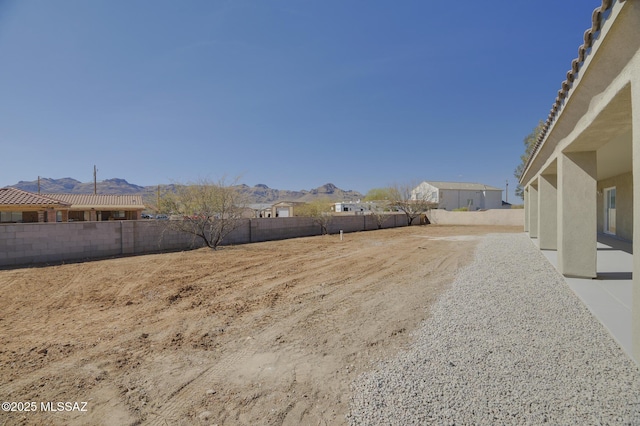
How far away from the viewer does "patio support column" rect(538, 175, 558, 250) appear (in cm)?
1034

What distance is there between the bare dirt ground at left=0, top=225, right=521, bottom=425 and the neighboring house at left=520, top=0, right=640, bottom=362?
8.49ft

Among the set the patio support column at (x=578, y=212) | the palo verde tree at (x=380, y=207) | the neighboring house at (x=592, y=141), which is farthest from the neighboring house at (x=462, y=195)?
the patio support column at (x=578, y=212)

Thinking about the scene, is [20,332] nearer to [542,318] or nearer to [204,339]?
[204,339]

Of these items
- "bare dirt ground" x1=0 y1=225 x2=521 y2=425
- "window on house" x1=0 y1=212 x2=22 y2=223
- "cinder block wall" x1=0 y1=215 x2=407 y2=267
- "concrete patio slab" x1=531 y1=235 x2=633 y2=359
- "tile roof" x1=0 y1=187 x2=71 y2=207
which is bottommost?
"bare dirt ground" x1=0 y1=225 x2=521 y2=425

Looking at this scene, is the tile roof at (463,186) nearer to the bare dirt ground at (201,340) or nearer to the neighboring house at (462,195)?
the neighboring house at (462,195)

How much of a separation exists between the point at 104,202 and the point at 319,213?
84.8 feet

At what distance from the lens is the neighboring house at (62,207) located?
783 inches

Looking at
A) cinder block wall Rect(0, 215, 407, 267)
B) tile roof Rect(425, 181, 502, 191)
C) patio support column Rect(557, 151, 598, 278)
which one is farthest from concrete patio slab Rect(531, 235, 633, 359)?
tile roof Rect(425, 181, 502, 191)

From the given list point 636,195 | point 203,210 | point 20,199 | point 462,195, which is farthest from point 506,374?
point 462,195

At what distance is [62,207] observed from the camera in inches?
899

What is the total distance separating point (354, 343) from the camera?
13.6 ft

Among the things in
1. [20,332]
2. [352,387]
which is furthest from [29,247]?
[352,387]

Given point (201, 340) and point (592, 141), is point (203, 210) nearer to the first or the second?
point (201, 340)

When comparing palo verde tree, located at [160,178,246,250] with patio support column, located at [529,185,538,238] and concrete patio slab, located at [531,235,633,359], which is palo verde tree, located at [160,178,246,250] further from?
patio support column, located at [529,185,538,238]
